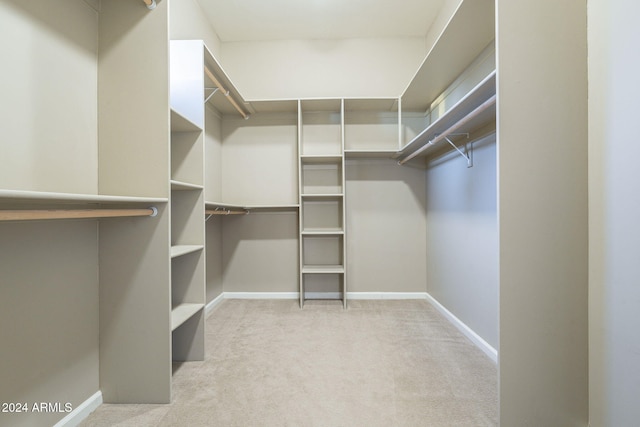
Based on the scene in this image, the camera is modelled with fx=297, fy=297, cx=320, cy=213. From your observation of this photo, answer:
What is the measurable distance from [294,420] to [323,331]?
3.40 ft

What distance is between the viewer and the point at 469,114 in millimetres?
1711

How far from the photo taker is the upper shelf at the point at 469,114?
4.83ft

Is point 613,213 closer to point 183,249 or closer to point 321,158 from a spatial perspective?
point 183,249

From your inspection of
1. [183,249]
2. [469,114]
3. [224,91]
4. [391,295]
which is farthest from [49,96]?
[391,295]

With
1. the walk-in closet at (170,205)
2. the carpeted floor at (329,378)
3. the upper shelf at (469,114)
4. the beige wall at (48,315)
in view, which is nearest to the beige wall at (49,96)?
the walk-in closet at (170,205)

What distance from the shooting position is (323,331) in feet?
7.95

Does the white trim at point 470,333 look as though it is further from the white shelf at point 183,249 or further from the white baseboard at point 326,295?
the white shelf at point 183,249

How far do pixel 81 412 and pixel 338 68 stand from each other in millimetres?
3393

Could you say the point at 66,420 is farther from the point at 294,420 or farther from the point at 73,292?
the point at 294,420

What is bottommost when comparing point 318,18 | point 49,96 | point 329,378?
point 329,378

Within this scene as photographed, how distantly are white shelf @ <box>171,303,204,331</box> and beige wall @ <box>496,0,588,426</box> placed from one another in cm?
157

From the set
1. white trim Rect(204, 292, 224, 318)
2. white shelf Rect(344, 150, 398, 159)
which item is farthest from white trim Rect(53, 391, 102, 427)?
white shelf Rect(344, 150, 398, 159)

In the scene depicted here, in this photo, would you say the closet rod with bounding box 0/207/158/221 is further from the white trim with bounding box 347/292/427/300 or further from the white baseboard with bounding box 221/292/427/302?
the white trim with bounding box 347/292/427/300

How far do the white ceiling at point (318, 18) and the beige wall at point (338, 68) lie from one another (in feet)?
0.30
